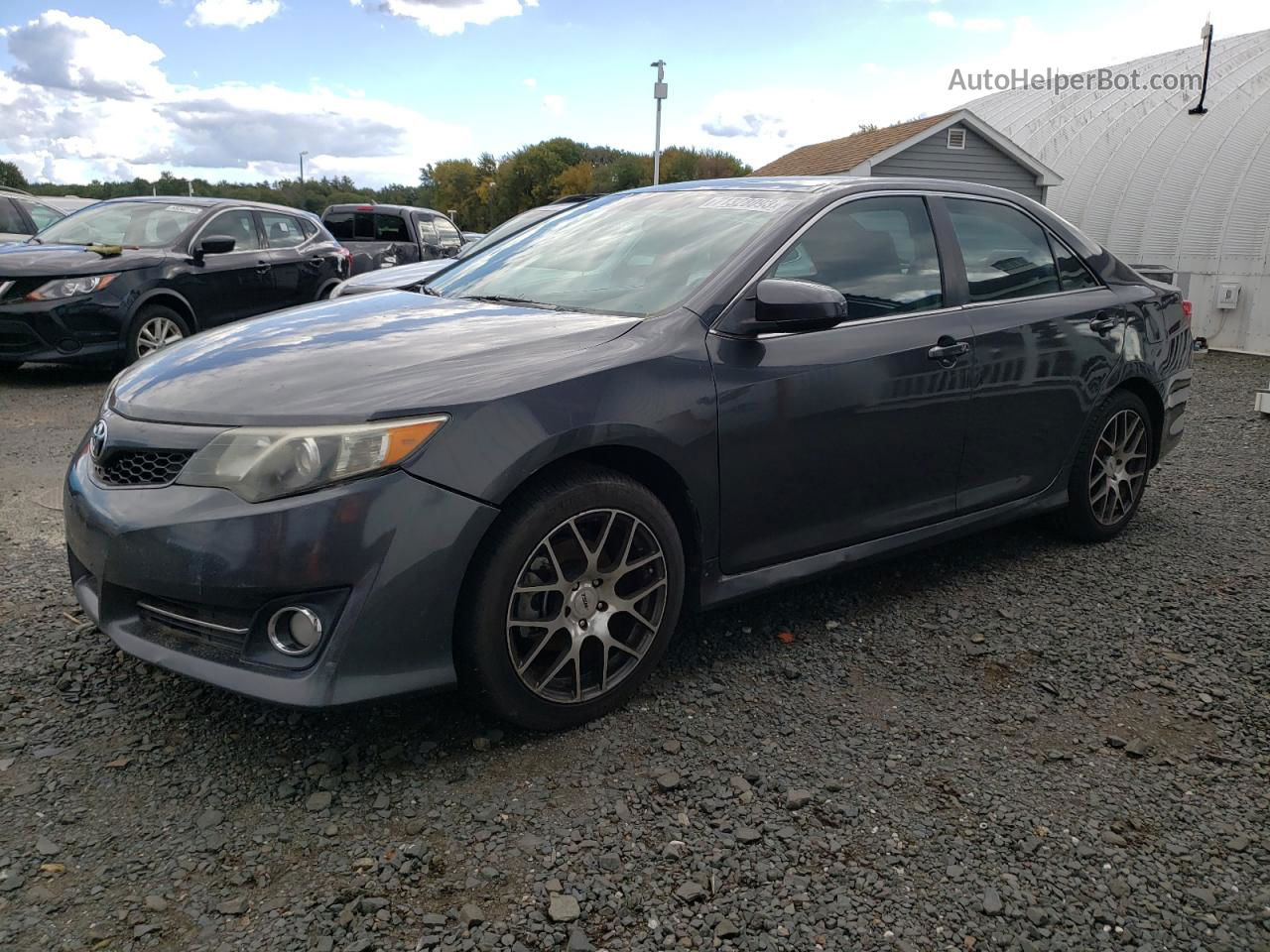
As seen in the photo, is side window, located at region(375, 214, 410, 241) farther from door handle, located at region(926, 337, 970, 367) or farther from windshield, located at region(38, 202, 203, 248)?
door handle, located at region(926, 337, 970, 367)

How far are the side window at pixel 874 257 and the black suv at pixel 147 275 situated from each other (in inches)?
259

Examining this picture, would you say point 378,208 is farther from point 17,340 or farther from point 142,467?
point 142,467

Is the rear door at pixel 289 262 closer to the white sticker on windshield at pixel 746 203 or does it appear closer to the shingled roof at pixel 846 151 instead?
the white sticker on windshield at pixel 746 203

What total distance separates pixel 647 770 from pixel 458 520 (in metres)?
0.87

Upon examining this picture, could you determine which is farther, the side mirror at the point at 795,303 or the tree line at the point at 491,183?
the tree line at the point at 491,183

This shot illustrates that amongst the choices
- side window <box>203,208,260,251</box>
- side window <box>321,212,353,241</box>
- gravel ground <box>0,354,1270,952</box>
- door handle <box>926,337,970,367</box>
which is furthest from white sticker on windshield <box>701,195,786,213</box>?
side window <box>321,212,353,241</box>

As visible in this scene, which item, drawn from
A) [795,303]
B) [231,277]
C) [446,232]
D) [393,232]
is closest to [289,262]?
[231,277]

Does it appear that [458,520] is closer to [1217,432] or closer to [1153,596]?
[1153,596]

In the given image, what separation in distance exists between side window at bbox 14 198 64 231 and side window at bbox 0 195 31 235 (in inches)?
5.8

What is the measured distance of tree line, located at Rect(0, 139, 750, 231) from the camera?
70.7 m

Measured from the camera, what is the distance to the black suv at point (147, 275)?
8.33 metres

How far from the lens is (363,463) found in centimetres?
247

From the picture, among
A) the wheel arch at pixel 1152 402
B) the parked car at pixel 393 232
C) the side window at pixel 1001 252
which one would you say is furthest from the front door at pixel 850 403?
the parked car at pixel 393 232

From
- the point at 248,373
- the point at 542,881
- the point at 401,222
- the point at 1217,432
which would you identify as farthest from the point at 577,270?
the point at 401,222
